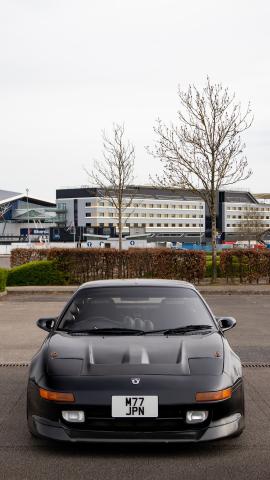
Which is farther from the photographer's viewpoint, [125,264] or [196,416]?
[125,264]

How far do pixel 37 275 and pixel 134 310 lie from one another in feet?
56.4

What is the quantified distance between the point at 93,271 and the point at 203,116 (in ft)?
23.8

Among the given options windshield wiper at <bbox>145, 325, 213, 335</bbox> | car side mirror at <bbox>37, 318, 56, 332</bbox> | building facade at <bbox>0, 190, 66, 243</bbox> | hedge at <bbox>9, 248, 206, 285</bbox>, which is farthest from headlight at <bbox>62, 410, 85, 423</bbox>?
building facade at <bbox>0, 190, 66, 243</bbox>

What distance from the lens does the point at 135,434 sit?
183 inches

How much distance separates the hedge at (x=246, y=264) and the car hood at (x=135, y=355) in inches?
691

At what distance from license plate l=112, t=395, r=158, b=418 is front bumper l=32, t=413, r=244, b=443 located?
0.14 metres

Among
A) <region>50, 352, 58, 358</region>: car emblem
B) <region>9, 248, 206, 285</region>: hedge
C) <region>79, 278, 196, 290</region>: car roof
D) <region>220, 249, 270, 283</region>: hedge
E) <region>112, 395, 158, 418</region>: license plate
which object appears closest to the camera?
<region>112, 395, 158, 418</region>: license plate

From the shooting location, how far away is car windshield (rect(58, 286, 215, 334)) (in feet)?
19.5

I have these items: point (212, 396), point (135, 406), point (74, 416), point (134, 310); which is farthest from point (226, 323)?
point (74, 416)

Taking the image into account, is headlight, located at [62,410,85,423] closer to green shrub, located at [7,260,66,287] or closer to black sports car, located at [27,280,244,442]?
black sports car, located at [27,280,244,442]

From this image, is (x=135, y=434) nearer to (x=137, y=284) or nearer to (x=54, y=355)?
(x=54, y=355)

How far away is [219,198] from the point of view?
6516 inches

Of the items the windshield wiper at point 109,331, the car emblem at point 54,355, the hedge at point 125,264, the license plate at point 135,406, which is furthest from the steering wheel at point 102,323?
the hedge at point 125,264

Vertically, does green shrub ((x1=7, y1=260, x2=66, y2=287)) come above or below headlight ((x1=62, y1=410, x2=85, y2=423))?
below
